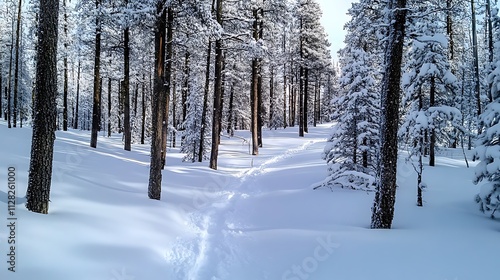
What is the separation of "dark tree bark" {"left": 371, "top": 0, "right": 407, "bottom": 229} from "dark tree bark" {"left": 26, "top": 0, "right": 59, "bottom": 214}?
7353 millimetres

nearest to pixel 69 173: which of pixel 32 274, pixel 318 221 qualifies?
pixel 32 274

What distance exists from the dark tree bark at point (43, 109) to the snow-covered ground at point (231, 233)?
0.41 metres

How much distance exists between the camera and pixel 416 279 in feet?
15.6

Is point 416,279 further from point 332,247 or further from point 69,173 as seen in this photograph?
point 69,173

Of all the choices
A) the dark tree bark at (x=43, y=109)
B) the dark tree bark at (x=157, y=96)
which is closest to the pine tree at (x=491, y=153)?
the dark tree bark at (x=157, y=96)

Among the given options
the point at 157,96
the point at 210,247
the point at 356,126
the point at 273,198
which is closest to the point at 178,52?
the point at 157,96

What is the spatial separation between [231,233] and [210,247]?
95cm

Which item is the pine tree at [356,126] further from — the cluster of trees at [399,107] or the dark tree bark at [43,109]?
the dark tree bark at [43,109]

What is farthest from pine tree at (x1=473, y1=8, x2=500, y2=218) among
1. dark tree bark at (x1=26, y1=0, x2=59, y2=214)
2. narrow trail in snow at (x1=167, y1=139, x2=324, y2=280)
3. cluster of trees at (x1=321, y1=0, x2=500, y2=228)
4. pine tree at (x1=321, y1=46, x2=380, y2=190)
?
dark tree bark at (x1=26, y1=0, x2=59, y2=214)

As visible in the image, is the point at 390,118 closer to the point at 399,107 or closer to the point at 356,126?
the point at 399,107

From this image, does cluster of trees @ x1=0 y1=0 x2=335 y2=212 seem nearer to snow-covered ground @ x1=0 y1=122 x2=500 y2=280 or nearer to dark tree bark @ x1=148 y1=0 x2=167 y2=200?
dark tree bark @ x1=148 y1=0 x2=167 y2=200

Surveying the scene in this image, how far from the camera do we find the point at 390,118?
716 centimetres

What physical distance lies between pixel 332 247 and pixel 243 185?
7850 millimetres

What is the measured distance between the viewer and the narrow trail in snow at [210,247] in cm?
597
